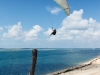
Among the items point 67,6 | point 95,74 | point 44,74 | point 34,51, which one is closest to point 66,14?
point 67,6

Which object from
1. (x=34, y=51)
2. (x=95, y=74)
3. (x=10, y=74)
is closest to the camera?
(x=34, y=51)

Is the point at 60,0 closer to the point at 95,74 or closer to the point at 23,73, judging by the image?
the point at 95,74

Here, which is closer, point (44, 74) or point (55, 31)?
point (55, 31)

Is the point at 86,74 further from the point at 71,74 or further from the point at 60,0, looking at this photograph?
the point at 60,0

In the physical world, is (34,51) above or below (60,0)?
below

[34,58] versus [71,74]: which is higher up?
[34,58]

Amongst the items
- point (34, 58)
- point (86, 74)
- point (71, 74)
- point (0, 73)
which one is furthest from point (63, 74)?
point (34, 58)

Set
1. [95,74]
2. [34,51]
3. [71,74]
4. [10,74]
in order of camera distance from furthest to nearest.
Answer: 1. [10,74]
2. [71,74]
3. [95,74]
4. [34,51]

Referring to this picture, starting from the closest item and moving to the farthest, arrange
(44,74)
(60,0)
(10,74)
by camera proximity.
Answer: (60,0)
(44,74)
(10,74)

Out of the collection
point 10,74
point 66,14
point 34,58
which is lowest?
point 10,74
